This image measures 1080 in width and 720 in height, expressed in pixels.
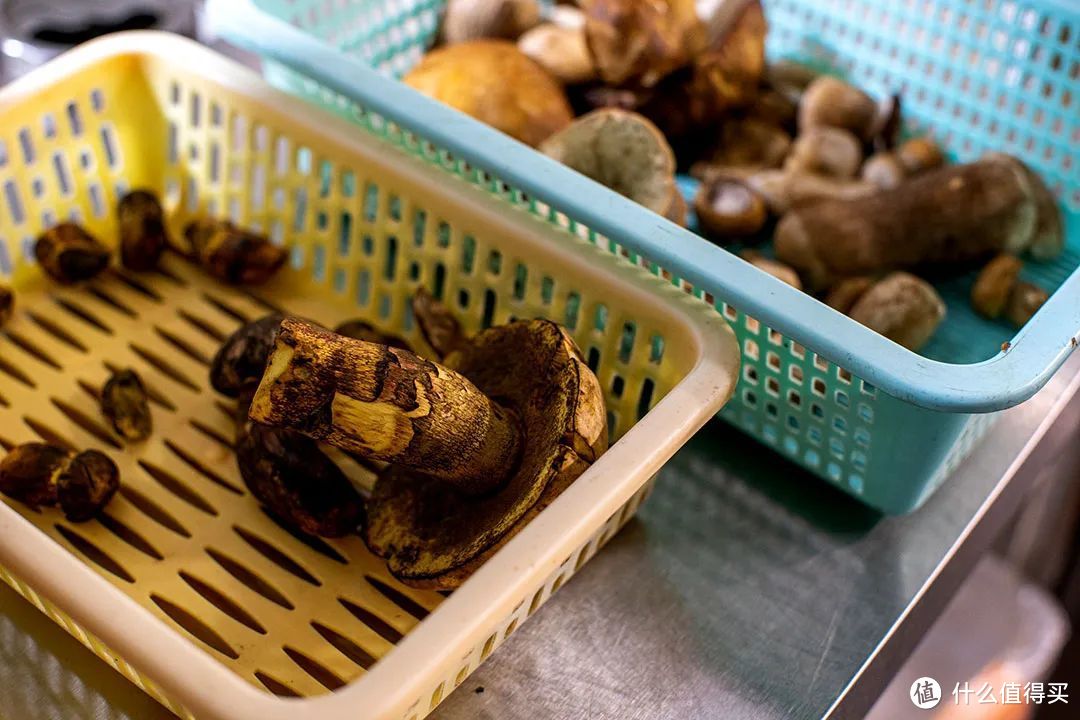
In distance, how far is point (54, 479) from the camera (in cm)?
62

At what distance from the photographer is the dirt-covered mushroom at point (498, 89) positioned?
2.65 ft

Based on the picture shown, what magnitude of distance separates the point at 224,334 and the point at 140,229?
11 cm

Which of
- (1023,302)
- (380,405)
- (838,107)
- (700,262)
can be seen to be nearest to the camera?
(380,405)

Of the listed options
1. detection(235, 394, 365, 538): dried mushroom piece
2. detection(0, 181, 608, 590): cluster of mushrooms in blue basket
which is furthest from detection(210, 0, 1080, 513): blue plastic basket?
detection(235, 394, 365, 538): dried mushroom piece

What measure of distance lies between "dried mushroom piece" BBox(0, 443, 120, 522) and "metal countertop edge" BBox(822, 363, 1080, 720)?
0.44 metres

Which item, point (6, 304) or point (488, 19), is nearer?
point (6, 304)

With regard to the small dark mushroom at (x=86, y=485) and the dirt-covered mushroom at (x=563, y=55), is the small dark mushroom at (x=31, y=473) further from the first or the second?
the dirt-covered mushroom at (x=563, y=55)

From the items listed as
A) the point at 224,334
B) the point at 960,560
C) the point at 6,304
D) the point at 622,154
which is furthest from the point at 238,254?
the point at 960,560

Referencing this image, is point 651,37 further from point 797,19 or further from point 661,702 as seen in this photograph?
point 661,702

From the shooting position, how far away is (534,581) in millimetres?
470

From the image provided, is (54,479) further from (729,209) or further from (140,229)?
(729,209)

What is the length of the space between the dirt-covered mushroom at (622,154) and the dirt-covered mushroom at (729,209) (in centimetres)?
14

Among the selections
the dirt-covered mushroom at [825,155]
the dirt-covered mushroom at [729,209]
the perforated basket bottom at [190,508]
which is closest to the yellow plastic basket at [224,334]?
the perforated basket bottom at [190,508]

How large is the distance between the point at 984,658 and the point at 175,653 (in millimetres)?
996
